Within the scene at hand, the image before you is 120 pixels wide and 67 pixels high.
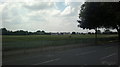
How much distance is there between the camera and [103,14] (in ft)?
97.7

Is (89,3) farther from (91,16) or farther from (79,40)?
(79,40)

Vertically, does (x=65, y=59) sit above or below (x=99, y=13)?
below

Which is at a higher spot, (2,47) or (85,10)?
(85,10)

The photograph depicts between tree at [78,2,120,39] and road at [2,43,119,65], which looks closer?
road at [2,43,119,65]

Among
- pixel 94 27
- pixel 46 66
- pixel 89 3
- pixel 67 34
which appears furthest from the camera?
pixel 67 34

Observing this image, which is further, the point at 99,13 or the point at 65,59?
the point at 99,13

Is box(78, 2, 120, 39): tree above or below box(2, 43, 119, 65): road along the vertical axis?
above

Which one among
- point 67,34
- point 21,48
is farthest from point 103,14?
point 21,48

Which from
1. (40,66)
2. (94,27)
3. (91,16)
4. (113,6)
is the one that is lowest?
(40,66)

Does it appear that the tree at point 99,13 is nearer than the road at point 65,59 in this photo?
No

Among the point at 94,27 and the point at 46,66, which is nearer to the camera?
the point at 46,66

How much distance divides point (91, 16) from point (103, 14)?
225 cm

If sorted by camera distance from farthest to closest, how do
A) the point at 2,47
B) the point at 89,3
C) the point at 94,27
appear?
1. the point at 94,27
2. the point at 89,3
3. the point at 2,47

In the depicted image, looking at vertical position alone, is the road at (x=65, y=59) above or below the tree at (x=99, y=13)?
below
